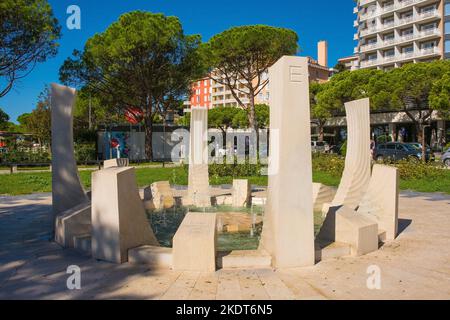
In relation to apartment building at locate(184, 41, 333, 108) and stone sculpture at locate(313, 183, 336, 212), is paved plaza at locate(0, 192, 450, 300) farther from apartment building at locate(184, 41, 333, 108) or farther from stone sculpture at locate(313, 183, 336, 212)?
apartment building at locate(184, 41, 333, 108)

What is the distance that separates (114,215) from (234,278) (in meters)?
1.74

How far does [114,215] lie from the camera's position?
4926 mm

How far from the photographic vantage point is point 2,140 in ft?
106

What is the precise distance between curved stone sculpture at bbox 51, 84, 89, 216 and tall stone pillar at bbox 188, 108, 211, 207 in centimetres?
388

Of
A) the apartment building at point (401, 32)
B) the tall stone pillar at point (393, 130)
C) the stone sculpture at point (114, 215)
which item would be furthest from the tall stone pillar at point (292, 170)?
the apartment building at point (401, 32)

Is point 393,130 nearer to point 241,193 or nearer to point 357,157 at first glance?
point 241,193

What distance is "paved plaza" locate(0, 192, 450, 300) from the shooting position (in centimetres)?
392

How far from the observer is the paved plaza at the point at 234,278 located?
12.9ft

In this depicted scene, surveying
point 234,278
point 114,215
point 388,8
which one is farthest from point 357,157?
point 388,8

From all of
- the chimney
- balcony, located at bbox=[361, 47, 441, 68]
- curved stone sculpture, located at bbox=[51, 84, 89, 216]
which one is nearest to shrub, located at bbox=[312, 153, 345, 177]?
curved stone sculpture, located at bbox=[51, 84, 89, 216]

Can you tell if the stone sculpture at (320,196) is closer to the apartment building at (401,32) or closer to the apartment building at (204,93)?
the apartment building at (401,32)

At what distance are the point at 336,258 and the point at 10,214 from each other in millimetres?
7326

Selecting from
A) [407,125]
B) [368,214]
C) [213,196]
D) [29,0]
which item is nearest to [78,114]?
[29,0]

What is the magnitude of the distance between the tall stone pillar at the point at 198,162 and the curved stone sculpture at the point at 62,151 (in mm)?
3876
